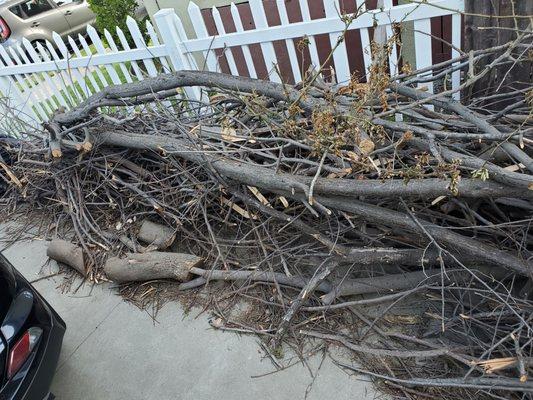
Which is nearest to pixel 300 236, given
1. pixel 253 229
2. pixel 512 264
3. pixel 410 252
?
pixel 253 229

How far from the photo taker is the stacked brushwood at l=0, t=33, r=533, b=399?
2.06m

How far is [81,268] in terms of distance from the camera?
3.28 metres

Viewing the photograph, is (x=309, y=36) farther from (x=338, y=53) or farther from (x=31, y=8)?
(x=31, y=8)

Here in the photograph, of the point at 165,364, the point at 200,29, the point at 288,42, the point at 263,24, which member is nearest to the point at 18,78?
the point at 200,29

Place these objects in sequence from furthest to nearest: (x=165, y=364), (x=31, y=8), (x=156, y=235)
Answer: (x=31, y=8)
(x=156, y=235)
(x=165, y=364)

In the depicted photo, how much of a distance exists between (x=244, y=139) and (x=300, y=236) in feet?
2.45

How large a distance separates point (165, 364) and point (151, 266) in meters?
0.68

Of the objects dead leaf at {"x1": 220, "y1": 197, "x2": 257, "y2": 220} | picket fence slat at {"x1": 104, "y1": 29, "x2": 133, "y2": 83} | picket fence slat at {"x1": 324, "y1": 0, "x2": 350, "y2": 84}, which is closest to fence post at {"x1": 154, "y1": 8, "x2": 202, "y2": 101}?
picket fence slat at {"x1": 104, "y1": 29, "x2": 133, "y2": 83}

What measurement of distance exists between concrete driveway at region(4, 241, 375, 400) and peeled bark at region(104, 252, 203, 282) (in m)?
0.21

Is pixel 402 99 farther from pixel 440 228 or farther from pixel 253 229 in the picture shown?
pixel 253 229

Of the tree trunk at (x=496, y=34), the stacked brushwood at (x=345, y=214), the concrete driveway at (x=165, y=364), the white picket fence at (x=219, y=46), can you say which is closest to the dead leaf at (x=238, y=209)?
the stacked brushwood at (x=345, y=214)

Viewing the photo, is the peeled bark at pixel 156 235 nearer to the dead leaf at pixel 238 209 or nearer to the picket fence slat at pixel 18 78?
the dead leaf at pixel 238 209

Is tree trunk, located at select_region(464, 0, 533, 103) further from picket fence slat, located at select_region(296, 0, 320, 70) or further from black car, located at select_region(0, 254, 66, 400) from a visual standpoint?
black car, located at select_region(0, 254, 66, 400)

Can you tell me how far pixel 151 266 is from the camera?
9.64ft
